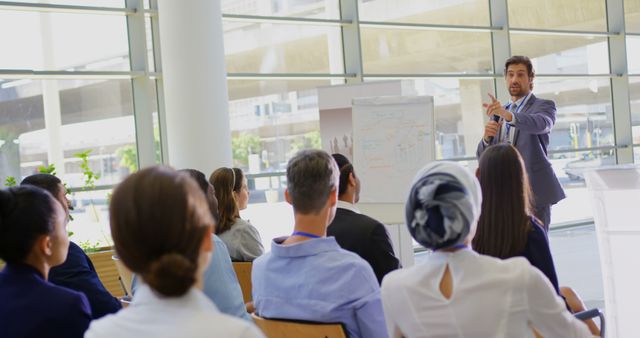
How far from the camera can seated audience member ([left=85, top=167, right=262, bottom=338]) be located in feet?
4.28

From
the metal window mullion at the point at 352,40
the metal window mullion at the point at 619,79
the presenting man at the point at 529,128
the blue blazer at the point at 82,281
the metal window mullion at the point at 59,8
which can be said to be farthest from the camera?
the metal window mullion at the point at 619,79

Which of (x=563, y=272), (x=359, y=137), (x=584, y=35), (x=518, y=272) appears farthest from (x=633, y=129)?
(x=518, y=272)

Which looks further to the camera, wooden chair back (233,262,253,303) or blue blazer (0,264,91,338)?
wooden chair back (233,262,253,303)

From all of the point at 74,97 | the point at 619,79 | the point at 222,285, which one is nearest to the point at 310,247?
the point at 222,285

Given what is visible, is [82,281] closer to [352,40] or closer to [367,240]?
[367,240]

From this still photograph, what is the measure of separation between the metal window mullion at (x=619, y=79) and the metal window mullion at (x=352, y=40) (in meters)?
4.42

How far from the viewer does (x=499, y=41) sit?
9.99m

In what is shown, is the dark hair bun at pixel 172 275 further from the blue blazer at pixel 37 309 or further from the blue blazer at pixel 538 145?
the blue blazer at pixel 538 145

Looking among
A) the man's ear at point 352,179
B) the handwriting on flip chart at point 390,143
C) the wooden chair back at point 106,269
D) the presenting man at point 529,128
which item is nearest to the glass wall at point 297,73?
the wooden chair back at point 106,269

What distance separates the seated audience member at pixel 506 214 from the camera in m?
2.55

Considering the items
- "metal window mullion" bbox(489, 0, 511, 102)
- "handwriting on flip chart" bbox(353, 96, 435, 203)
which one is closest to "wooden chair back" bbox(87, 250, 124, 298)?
"handwriting on flip chart" bbox(353, 96, 435, 203)

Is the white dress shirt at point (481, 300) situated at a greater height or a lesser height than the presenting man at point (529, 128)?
lesser

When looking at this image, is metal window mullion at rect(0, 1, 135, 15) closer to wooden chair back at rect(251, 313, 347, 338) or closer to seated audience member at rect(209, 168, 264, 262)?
seated audience member at rect(209, 168, 264, 262)

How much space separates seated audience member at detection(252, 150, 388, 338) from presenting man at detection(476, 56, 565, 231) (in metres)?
2.62
